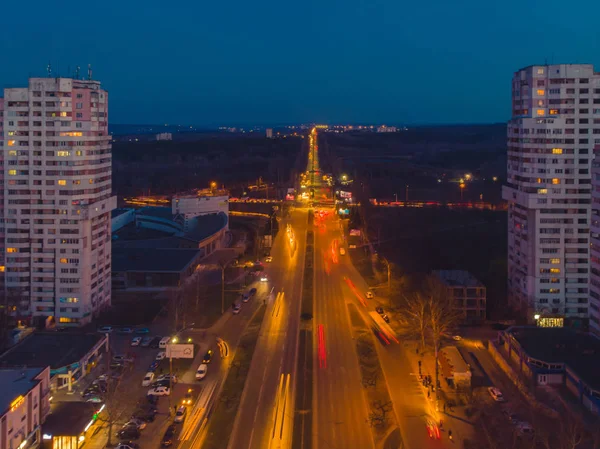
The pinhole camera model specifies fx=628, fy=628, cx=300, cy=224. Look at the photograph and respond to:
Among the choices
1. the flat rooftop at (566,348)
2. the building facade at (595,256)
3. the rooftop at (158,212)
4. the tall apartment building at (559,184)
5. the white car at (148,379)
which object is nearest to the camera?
the flat rooftop at (566,348)

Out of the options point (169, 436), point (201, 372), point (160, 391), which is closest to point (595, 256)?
point (201, 372)

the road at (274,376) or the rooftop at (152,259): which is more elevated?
the rooftop at (152,259)

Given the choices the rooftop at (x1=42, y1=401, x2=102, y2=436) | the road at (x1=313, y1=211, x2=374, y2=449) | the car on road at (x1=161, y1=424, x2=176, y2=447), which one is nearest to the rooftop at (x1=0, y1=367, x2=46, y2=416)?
the rooftop at (x1=42, y1=401, x2=102, y2=436)

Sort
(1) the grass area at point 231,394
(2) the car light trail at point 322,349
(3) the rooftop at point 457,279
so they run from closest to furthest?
(1) the grass area at point 231,394
(2) the car light trail at point 322,349
(3) the rooftop at point 457,279

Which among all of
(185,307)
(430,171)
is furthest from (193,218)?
(430,171)

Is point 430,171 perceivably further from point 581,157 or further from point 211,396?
point 211,396

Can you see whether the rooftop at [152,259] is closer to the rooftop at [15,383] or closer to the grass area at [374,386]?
the grass area at [374,386]

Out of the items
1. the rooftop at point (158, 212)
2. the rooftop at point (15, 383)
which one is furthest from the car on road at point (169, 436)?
the rooftop at point (158, 212)

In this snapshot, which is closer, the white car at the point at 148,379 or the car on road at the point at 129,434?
the car on road at the point at 129,434
